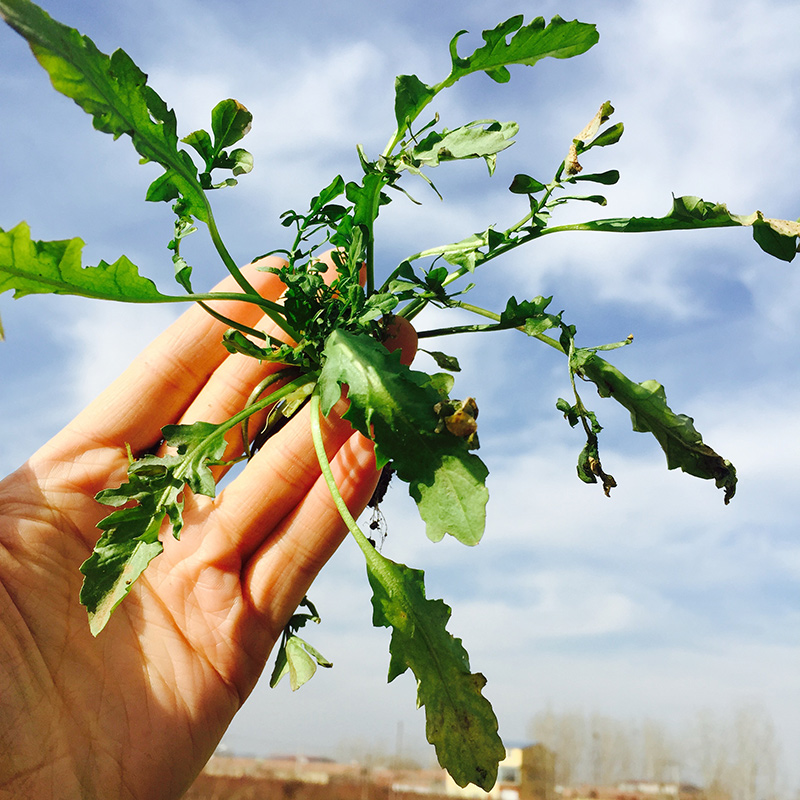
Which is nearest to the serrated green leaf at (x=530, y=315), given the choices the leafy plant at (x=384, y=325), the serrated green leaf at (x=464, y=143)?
the leafy plant at (x=384, y=325)

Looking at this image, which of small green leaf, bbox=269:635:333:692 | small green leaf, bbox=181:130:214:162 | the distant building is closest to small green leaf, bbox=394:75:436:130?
Answer: small green leaf, bbox=181:130:214:162

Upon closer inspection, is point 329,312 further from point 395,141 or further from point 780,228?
point 780,228

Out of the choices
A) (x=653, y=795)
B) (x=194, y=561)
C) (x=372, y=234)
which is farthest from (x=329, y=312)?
(x=653, y=795)

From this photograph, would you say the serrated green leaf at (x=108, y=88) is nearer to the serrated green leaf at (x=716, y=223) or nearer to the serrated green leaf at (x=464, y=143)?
the serrated green leaf at (x=464, y=143)

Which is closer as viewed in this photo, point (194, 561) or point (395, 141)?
point (395, 141)

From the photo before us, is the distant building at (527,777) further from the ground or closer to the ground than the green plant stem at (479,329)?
closer to the ground

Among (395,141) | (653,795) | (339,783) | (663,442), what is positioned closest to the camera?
(663,442)

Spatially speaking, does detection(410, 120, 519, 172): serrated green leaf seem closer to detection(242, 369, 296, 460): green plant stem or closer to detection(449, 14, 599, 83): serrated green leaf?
detection(449, 14, 599, 83): serrated green leaf
